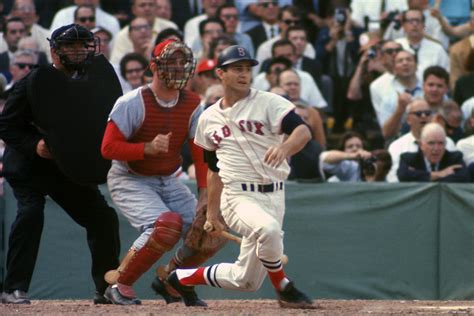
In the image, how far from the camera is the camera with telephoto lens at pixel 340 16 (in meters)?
13.9

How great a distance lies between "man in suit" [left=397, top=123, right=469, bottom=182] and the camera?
1077 cm

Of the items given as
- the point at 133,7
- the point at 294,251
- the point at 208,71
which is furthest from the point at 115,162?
the point at 133,7

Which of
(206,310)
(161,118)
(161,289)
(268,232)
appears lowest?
(161,289)

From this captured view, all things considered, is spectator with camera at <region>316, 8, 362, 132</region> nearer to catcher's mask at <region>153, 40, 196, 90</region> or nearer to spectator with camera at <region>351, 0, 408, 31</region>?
spectator with camera at <region>351, 0, 408, 31</region>

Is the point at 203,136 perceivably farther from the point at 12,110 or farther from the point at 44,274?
the point at 44,274

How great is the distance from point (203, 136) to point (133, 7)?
277 inches

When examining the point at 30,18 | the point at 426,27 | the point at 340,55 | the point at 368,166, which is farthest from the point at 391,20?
the point at 30,18

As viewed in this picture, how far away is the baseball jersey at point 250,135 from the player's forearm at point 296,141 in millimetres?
204

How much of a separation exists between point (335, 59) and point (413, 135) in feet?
8.76

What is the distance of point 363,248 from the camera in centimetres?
1049


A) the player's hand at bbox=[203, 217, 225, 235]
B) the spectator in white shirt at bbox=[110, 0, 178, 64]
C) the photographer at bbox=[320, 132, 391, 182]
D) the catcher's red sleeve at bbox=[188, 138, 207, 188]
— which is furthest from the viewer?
the spectator in white shirt at bbox=[110, 0, 178, 64]

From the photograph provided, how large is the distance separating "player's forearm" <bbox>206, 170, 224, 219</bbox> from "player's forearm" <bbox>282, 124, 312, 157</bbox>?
2.34 feet

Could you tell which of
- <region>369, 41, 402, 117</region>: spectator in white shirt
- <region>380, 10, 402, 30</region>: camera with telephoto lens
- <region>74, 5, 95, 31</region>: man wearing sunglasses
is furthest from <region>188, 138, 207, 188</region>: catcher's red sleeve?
<region>380, 10, 402, 30</region>: camera with telephoto lens

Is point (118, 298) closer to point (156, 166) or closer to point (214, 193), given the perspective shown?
point (156, 166)
